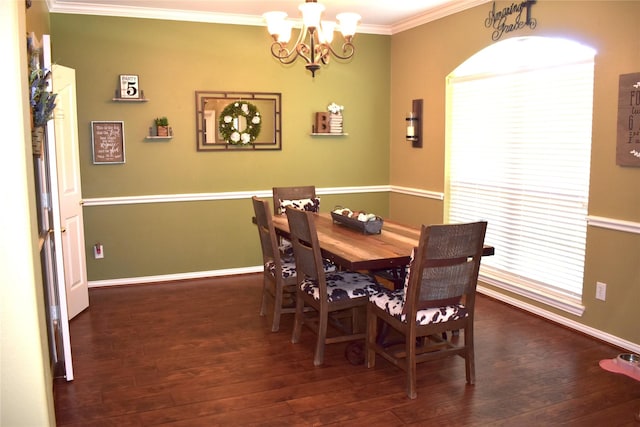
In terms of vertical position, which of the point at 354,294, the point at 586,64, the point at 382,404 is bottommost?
the point at 382,404

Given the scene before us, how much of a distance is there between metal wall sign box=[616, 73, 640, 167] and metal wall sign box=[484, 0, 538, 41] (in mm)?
977

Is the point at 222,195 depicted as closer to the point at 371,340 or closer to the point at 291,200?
the point at 291,200

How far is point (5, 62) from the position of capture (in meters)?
1.92

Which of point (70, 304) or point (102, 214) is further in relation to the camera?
point (102, 214)

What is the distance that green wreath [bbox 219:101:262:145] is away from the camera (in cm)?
555

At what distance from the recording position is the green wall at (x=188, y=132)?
5160 millimetres

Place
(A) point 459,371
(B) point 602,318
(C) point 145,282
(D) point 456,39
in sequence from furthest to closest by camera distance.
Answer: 1. (C) point 145,282
2. (D) point 456,39
3. (B) point 602,318
4. (A) point 459,371

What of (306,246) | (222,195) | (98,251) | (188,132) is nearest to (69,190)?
(98,251)

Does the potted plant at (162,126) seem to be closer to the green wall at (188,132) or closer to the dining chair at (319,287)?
the green wall at (188,132)

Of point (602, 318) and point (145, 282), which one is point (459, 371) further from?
point (145, 282)

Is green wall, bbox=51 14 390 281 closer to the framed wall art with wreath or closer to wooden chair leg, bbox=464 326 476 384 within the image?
the framed wall art with wreath

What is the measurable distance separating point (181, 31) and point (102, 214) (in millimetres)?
1898

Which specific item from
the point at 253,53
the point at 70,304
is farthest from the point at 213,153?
the point at 70,304

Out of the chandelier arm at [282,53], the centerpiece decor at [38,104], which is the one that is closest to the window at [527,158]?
the chandelier arm at [282,53]
